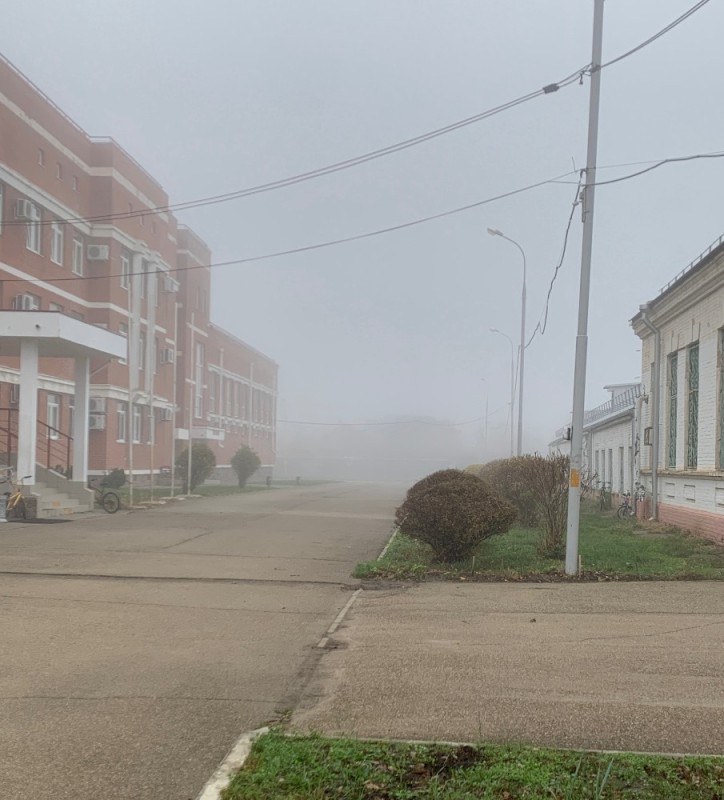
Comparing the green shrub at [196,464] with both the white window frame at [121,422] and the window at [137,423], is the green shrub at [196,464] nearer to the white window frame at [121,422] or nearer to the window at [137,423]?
the white window frame at [121,422]

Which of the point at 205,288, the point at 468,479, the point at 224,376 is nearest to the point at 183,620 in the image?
the point at 468,479

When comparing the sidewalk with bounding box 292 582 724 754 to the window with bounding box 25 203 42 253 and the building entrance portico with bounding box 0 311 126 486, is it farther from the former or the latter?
the window with bounding box 25 203 42 253

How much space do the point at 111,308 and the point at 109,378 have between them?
130 inches

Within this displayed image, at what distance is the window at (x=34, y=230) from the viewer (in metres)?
32.1

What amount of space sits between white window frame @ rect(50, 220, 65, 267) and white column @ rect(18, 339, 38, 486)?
14.6 metres

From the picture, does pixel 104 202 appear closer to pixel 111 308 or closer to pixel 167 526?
pixel 111 308

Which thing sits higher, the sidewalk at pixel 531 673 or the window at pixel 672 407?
the window at pixel 672 407

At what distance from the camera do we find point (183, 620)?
8414 millimetres

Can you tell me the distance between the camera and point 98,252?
124 feet

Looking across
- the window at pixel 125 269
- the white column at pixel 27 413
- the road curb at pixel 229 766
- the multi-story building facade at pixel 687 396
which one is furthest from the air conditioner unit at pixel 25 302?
the road curb at pixel 229 766

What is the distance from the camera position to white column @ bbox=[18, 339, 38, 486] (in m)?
20.9

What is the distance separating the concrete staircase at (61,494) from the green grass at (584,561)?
9.99 metres

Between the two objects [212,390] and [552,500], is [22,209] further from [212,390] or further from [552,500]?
[212,390]

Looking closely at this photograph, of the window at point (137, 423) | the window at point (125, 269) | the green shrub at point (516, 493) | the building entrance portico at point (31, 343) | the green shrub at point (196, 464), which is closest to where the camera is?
the green shrub at point (516, 493)
